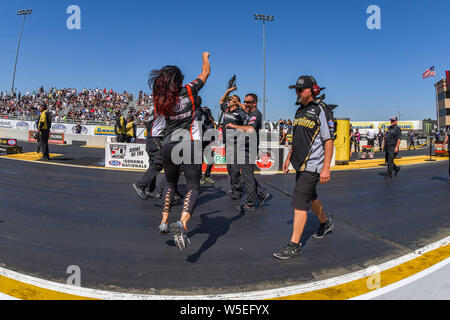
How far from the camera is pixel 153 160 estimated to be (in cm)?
582

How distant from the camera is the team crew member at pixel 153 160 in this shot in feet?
18.7

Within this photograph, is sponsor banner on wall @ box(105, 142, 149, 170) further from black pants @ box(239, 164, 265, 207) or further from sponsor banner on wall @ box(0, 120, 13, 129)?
sponsor banner on wall @ box(0, 120, 13, 129)

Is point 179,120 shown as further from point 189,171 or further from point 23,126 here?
point 23,126

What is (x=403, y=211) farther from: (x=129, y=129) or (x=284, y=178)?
(x=129, y=129)

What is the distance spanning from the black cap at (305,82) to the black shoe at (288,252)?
1.63 m

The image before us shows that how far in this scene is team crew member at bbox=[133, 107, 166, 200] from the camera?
18.7 feet

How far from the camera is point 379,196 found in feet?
20.8

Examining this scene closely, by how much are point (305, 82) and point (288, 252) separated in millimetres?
1750

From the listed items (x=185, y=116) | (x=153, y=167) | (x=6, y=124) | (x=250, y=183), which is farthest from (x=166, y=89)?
(x=6, y=124)

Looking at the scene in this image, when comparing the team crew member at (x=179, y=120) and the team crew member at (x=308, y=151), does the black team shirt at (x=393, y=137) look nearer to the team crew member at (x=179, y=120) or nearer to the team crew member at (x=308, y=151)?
Result: the team crew member at (x=308, y=151)

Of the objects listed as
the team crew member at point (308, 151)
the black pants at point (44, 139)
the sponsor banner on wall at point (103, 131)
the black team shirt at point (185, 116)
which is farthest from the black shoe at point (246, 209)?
the sponsor banner on wall at point (103, 131)
